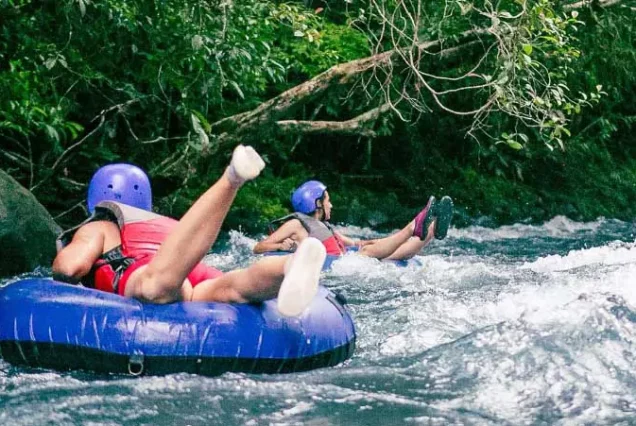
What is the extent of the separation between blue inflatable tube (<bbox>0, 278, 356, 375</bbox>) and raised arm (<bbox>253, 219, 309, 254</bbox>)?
3.87 m

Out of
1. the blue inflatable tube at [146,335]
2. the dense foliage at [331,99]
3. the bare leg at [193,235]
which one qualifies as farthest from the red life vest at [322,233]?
the bare leg at [193,235]

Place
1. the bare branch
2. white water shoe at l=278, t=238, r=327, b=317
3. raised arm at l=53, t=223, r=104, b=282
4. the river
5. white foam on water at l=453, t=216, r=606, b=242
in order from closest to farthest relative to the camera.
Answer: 1. the river
2. white water shoe at l=278, t=238, r=327, b=317
3. raised arm at l=53, t=223, r=104, b=282
4. the bare branch
5. white foam on water at l=453, t=216, r=606, b=242

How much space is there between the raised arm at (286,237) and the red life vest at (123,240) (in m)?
3.43

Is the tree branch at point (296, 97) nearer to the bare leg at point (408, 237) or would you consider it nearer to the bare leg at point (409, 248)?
the bare leg at point (408, 237)

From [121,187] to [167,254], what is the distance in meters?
1.01

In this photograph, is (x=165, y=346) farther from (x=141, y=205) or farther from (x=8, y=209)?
(x=8, y=209)

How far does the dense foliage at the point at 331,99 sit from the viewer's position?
770 cm

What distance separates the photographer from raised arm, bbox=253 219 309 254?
8.14 metres

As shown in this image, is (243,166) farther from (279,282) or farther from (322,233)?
(322,233)

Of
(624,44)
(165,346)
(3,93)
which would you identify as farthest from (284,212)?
(165,346)

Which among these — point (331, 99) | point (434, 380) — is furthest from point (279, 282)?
point (331, 99)

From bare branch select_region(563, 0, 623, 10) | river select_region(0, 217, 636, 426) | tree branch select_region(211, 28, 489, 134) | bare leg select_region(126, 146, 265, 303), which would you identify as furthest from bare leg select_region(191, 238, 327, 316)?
bare branch select_region(563, 0, 623, 10)

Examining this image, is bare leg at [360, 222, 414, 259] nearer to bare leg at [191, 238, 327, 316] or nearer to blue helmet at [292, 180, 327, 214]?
blue helmet at [292, 180, 327, 214]

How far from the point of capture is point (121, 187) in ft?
15.9
